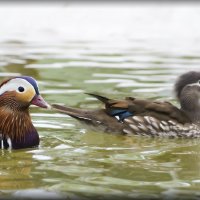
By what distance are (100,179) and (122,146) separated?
4.71ft

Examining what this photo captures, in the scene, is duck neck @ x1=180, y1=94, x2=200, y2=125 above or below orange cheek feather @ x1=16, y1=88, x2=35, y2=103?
below

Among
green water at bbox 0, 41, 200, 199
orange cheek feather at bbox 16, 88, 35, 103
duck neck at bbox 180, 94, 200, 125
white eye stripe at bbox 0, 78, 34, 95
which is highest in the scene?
white eye stripe at bbox 0, 78, 34, 95

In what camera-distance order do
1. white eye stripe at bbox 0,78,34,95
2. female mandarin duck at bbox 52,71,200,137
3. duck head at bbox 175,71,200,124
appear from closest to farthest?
white eye stripe at bbox 0,78,34,95, female mandarin duck at bbox 52,71,200,137, duck head at bbox 175,71,200,124

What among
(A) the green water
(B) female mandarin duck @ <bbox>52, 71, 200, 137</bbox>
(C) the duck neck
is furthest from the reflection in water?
(C) the duck neck

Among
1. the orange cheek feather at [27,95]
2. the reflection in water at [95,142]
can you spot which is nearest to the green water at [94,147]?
the reflection in water at [95,142]

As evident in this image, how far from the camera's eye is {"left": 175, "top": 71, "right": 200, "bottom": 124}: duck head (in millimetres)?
8773

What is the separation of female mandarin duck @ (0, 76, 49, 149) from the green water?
0.11 m

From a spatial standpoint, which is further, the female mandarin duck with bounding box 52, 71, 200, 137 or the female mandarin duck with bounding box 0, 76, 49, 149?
the female mandarin duck with bounding box 52, 71, 200, 137

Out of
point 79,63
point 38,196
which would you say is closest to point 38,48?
point 79,63

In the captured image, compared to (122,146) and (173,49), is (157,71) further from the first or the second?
(122,146)

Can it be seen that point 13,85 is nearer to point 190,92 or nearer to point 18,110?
point 18,110

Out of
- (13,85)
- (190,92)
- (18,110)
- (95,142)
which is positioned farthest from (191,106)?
(13,85)

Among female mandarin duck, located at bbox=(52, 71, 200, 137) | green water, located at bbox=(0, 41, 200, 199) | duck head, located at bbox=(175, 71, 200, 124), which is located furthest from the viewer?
duck head, located at bbox=(175, 71, 200, 124)

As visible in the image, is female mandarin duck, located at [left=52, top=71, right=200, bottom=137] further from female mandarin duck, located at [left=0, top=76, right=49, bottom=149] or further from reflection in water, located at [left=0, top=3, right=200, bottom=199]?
female mandarin duck, located at [left=0, top=76, right=49, bottom=149]
